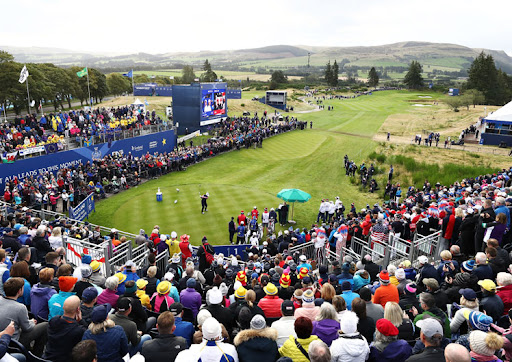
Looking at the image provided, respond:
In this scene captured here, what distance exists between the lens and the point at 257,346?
15.6ft

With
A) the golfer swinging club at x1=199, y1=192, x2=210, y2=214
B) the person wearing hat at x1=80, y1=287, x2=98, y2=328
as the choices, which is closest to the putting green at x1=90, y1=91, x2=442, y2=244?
the golfer swinging club at x1=199, y1=192, x2=210, y2=214

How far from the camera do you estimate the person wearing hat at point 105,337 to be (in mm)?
4691

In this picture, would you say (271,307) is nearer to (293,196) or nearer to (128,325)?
(128,325)

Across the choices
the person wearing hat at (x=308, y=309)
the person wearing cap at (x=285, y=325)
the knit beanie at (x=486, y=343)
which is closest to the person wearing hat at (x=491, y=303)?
the knit beanie at (x=486, y=343)

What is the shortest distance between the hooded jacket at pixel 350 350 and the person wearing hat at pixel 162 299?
326 cm

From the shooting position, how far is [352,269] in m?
9.25

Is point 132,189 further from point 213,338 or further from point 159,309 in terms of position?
point 213,338

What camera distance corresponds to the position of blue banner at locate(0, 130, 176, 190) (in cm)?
2352

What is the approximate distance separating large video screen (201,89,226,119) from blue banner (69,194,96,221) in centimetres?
2386

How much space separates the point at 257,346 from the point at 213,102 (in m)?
42.5

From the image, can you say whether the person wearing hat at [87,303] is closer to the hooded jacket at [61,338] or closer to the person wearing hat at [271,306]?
the hooded jacket at [61,338]

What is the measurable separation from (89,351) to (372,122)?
58.6 metres

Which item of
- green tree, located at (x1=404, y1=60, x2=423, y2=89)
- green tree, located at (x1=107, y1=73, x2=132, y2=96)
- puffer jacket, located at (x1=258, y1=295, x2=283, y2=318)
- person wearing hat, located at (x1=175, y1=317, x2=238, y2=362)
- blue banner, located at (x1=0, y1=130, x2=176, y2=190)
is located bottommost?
blue banner, located at (x1=0, y1=130, x2=176, y2=190)

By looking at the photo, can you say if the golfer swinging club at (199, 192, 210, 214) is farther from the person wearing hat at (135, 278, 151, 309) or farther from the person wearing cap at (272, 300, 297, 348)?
the person wearing cap at (272, 300, 297, 348)
